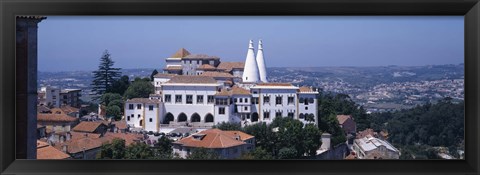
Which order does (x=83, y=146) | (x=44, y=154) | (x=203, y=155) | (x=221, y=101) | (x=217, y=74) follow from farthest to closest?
(x=221, y=101)
(x=217, y=74)
(x=83, y=146)
(x=203, y=155)
(x=44, y=154)

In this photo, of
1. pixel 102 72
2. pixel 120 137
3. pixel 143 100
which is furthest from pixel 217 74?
pixel 102 72

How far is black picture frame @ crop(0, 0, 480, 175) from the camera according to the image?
0.78m

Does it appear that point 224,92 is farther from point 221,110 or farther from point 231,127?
point 231,127

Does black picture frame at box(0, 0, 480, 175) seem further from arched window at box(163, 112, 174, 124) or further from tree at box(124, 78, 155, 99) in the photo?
arched window at box(163, 112, 174, 124)

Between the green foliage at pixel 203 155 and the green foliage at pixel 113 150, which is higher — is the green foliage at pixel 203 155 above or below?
above

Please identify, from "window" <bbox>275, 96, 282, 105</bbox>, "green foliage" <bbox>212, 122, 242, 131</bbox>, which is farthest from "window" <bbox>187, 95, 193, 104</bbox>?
"window" <bbox>275, 96, 282, 105</bbox>

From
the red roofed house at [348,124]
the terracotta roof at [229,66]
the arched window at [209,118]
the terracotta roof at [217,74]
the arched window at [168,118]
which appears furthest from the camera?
the arched window at [209,118]

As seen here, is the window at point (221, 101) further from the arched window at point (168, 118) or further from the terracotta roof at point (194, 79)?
the arched window at point (168, 118)

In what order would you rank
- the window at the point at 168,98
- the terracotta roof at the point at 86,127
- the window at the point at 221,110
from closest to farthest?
the terracotta roof at the point at 86,127 → the window at the point at 168,98 → the window at the point at 221,110
